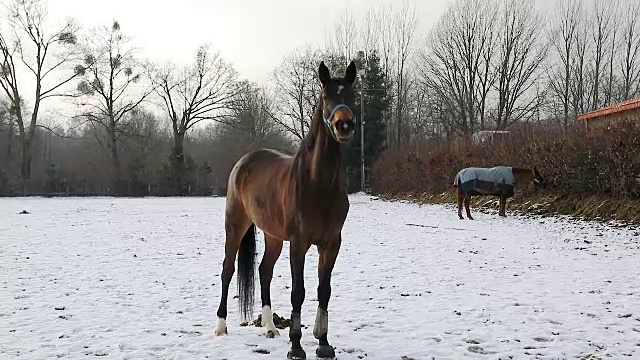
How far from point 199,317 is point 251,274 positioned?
0.67 metres

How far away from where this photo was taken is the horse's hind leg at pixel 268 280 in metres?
4.11

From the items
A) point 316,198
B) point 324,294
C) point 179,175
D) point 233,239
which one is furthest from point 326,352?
point 179,175

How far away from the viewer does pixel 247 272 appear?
176 inches

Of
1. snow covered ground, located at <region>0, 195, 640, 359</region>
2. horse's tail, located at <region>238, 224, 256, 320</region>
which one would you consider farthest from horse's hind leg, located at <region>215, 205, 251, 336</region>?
snow covered ground, located at <region>0, 195, 640, 359</region>

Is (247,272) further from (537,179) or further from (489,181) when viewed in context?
(537,179)

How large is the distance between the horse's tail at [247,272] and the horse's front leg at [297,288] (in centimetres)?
99

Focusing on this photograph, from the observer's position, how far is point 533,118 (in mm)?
33469

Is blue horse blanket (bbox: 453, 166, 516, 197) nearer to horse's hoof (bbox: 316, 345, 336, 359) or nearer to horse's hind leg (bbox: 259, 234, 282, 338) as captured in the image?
horse's hind leg (bbox: 259, 234, 282, 338)

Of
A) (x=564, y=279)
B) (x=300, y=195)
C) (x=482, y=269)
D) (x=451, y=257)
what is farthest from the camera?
(x=451, y=257)

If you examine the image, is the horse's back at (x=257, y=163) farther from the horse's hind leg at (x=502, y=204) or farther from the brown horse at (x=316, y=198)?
the horse's hind leg at (x=502, y=204)

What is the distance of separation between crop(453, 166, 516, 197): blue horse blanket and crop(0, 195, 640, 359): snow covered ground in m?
3.70

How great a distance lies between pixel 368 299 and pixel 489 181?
9664 mm

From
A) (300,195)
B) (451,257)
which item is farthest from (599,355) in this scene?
A: (451,257)

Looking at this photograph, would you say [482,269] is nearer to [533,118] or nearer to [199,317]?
[199,317]
